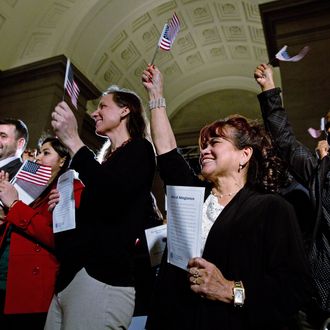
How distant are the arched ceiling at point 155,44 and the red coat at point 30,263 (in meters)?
6.80

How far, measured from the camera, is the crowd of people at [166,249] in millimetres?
1377

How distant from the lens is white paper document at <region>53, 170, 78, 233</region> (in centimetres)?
168

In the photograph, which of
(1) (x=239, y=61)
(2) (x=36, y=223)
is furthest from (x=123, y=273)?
(1) (x=239, y=61)

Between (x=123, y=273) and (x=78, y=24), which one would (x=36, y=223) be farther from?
(x=78, y=24)

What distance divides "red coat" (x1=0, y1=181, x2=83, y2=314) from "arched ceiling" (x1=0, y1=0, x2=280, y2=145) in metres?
6.80

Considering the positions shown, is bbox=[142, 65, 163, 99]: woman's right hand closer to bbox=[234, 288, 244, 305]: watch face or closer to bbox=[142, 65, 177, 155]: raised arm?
bbox=[142, 65, 177, 155]: raised arm

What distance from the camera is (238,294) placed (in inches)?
52.9

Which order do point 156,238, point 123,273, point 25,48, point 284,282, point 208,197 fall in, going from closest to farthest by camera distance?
point 284,282 < point 123,273 < point 208,197 < point 156,238 < point 25,48

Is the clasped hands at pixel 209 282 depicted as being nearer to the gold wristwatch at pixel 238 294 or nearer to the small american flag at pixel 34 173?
the gold wristwatch at pixel 238 294

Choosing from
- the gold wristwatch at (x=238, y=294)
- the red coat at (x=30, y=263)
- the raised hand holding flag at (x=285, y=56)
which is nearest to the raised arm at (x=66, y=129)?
the red coat at (x=30, y=263)

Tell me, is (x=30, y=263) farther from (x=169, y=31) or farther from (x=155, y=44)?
(x=155, y=44)

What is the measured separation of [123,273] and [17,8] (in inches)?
349

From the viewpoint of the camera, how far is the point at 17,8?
8.73 m

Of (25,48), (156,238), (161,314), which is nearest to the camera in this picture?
(161,314)
